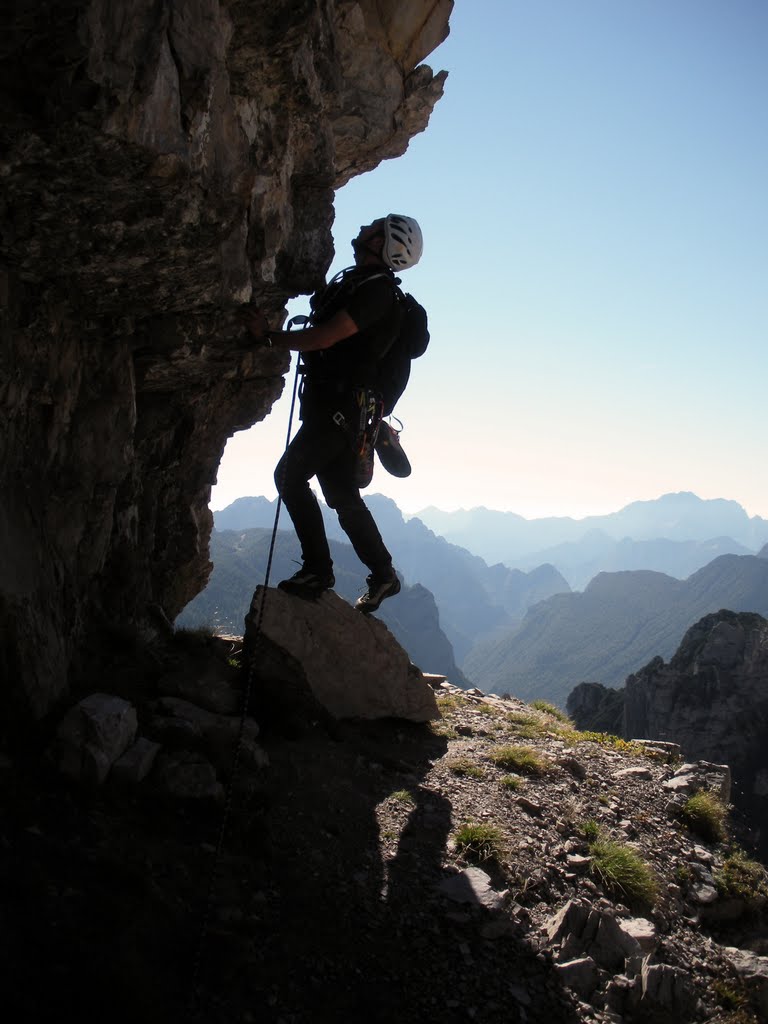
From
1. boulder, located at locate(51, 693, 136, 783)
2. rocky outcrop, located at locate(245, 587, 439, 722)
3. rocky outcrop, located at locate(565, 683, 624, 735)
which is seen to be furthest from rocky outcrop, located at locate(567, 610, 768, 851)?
boulder, located at locate(51, 693, 136, 783)

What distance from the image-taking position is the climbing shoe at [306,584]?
9141 mm

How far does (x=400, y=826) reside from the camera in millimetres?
6641

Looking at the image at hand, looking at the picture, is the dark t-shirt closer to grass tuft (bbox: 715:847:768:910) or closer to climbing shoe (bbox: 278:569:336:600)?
climbing shoe (bbox: 278:569:336:600)

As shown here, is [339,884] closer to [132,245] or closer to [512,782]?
[512,782]

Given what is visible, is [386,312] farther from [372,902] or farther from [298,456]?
[372,902]

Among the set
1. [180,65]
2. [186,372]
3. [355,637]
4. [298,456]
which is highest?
[180,65]

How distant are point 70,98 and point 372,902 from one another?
5.97 metres

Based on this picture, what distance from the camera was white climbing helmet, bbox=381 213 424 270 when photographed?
8.09 m

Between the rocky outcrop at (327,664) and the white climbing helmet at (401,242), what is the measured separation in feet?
14.5

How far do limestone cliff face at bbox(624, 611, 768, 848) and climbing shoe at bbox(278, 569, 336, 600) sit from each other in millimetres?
80022

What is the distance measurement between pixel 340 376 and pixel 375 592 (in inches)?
128

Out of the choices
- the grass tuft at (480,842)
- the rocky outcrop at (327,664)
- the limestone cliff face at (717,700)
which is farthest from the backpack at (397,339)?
the limestone cliff face at (717,700)

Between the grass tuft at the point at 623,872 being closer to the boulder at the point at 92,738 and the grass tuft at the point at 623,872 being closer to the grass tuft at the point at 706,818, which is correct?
the grass tuft at the point at 706,818

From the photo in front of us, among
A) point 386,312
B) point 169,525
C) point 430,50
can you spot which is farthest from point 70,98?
point 430,50
